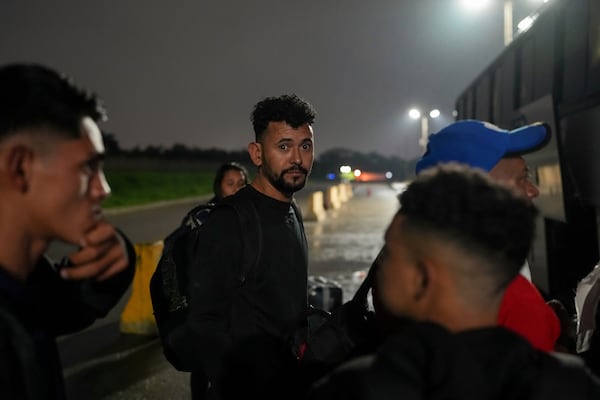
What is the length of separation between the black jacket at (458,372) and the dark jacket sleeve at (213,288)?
1336 mm

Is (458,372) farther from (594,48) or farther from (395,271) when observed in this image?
(594,48)

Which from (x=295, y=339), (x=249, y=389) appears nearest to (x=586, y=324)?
(x=295, y=339)

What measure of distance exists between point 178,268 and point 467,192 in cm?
181

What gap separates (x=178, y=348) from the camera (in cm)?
273

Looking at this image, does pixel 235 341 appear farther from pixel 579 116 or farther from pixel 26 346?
pixel 579 116

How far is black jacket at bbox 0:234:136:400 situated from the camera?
144 cm

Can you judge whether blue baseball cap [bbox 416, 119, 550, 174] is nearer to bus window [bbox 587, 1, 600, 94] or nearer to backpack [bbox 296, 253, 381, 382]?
backpack [bbox 296, 253, 381, 382]

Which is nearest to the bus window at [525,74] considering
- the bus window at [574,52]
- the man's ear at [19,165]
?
the bus window at [574,52]

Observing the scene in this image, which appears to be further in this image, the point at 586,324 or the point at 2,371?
the point at 586,324

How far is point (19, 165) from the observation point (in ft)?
4.94

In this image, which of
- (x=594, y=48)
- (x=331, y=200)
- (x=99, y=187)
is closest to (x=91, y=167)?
(x=99, y=187)

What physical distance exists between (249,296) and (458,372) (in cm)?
165

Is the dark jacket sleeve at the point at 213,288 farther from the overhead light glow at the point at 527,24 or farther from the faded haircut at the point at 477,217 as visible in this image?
the overhead light glow at the point at 527,24

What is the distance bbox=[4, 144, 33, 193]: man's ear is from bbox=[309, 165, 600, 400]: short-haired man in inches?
35.0
